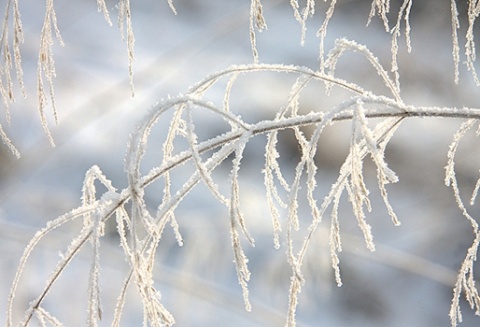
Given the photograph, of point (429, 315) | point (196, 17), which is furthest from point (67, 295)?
point (196, 17)

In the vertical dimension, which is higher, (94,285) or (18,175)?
(18,175)

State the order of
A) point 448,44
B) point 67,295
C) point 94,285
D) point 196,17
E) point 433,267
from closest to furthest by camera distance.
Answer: point 94,285, point 67,295, point 433,267, point 448,44, point 196,17

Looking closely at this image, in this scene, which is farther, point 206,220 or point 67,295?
point 206,220

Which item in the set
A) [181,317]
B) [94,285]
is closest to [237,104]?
[181,317]

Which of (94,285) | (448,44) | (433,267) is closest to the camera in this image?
(94,285)

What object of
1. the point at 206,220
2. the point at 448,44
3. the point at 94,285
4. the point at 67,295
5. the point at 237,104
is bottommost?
the point at 94,285

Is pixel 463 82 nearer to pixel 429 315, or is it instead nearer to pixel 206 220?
pixel 429 315
